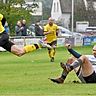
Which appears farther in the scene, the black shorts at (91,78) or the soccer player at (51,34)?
the soccer player at (51,34)

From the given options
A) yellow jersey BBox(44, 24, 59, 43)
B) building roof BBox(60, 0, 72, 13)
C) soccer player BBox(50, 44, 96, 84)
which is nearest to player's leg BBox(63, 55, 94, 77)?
soccer player BBox(50, 44, 96, 84)

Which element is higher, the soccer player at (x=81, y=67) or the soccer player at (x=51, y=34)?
the soccer player at (x=81, y=67)

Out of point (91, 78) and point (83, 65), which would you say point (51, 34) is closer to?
point (91, 78)

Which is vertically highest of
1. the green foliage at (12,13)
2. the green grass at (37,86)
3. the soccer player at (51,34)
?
the green grass at (37,86)

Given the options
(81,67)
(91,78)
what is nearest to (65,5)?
(91,78)

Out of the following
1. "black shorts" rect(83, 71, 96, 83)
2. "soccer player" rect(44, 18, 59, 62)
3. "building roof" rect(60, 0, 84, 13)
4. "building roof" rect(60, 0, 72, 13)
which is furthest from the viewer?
"building roof" rect(60, 0, 72, 13)

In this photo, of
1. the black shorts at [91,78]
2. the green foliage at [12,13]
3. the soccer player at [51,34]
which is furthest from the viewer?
the green foliage at [12,13]

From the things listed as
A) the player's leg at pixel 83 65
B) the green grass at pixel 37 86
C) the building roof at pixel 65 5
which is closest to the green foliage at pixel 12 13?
the green grass at pixel 37 86

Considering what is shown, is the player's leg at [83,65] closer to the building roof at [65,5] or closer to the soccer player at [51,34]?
the soccer player at [51,34]

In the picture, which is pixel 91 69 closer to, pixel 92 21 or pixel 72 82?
pixel 72 82

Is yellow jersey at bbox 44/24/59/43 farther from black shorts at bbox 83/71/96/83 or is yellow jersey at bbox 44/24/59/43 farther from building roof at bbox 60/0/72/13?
building roof at bbox 60/0/72/13

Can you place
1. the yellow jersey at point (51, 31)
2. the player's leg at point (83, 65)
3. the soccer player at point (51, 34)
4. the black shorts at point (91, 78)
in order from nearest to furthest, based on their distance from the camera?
the player's leg at point (83, 65) < the black shorts at point (91, 78) < the soccer player at point (51, 34) < the yellow jersey at point (51, 31)

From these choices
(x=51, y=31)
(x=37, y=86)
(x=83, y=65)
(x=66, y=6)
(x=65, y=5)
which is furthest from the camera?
(x=65, y=5)

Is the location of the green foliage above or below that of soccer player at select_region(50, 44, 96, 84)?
below
